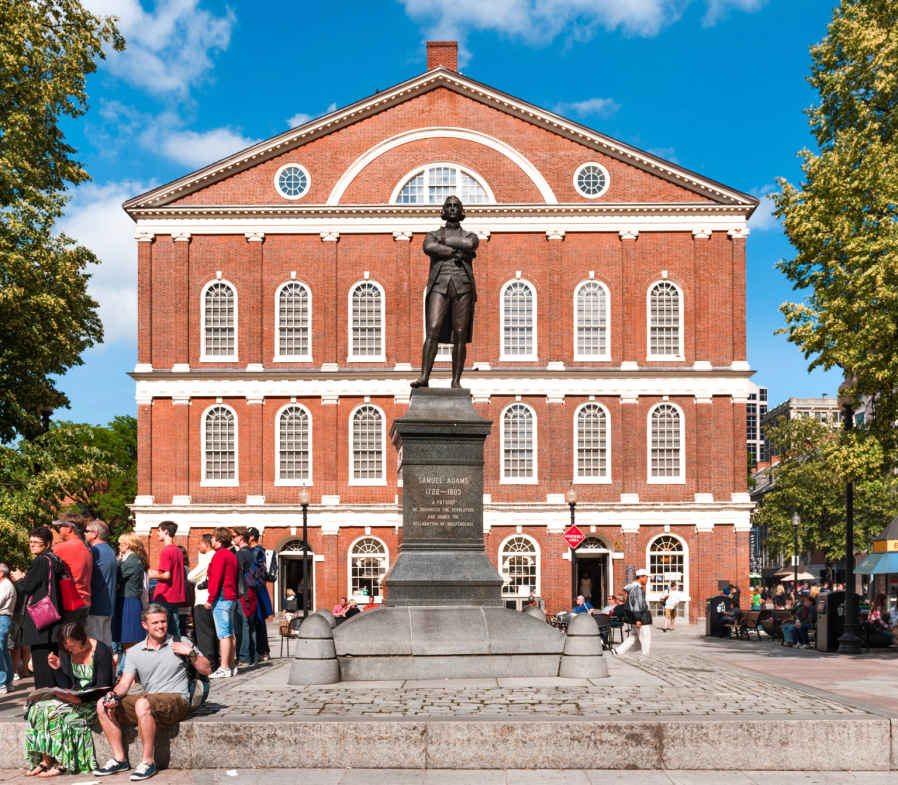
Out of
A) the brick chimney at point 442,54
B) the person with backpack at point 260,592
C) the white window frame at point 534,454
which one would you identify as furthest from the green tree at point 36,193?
the brick chimney at point 442,54

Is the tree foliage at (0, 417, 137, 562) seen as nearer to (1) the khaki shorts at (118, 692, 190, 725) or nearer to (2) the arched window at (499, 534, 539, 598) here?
(1) the khaki shorts at (118, 692, 190, 725)

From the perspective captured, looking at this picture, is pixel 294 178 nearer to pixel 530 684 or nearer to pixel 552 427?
pixel 552 427

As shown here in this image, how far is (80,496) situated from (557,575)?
20.0 m

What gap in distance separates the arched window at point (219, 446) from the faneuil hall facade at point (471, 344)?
0.27 ft

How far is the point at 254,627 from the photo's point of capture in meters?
16.5

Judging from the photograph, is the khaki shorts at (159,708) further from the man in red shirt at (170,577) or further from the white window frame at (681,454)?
the white window frame at (681,454)

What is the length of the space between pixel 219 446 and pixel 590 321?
1458cm

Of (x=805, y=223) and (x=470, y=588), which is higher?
(x=805, y=223)

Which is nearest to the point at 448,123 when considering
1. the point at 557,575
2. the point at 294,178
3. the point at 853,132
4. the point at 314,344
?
the point at 294,178

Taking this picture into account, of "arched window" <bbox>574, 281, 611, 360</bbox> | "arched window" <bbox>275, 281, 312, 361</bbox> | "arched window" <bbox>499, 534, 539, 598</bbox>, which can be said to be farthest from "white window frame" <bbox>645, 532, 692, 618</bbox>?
"arched window" <bbox>275, 281, 312, 361</bbox>

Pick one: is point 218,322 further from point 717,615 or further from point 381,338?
point 717,615

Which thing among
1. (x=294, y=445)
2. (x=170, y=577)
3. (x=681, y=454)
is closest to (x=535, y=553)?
(x=681, y=454)

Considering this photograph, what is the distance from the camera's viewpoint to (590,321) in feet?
139

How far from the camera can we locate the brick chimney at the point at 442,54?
46344 millimetres
